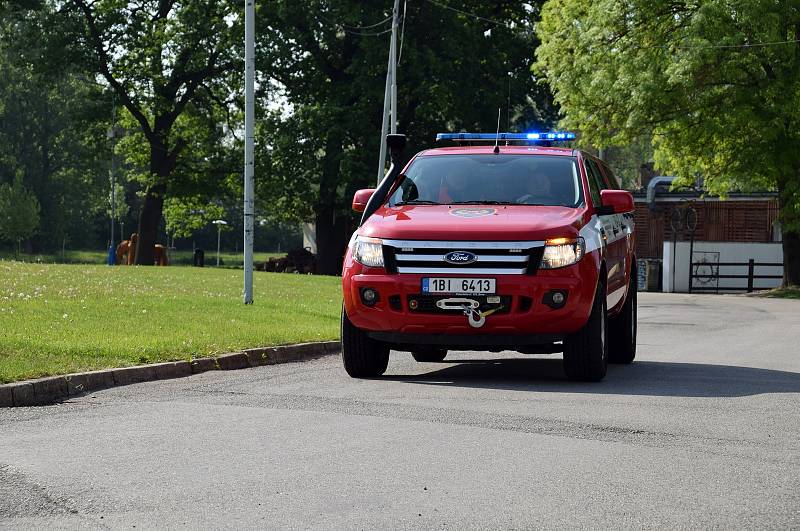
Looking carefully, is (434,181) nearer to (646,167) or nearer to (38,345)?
(38,345)

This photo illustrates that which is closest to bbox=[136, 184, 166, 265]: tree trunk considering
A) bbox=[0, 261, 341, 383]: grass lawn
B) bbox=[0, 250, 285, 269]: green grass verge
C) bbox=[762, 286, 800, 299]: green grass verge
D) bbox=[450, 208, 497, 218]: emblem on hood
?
bbox=[762, 286, 800, 299]: green grass verge

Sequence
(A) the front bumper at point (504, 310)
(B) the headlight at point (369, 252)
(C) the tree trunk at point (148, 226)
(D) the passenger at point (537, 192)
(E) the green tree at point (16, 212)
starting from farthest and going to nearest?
(E) the green tree at point (16, 212), (C) the tree trunk at point (148, 226), (D) the passenger at point (537, 192), (B) the headlight at point (369, 252), (A) the front bumper at point (504, 310)

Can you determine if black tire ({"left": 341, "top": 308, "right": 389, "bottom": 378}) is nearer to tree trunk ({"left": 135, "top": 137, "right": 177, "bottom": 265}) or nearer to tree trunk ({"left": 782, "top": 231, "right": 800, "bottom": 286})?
tree trunk ({"left": 782, "top": 231, "right": 800, "bottom": 286})

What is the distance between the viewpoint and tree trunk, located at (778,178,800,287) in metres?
37.4

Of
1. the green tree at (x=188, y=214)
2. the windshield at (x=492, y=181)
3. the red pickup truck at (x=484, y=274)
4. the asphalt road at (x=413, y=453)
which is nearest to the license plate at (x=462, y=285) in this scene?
the red pickup truck at (x=484, y=274)

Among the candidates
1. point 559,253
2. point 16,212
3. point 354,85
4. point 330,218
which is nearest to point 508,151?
point 559,253

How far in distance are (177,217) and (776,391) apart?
51288 millimetres

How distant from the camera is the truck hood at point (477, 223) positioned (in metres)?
11.0

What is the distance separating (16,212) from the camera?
88312mm

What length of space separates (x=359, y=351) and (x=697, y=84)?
26.6 meters

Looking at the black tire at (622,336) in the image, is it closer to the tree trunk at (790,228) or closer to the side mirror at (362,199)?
the side mirror at (362,199)

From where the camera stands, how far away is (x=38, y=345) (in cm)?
1264

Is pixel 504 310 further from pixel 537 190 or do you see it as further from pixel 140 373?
pixel 140 373

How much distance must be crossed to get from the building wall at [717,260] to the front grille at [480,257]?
3932 cm
